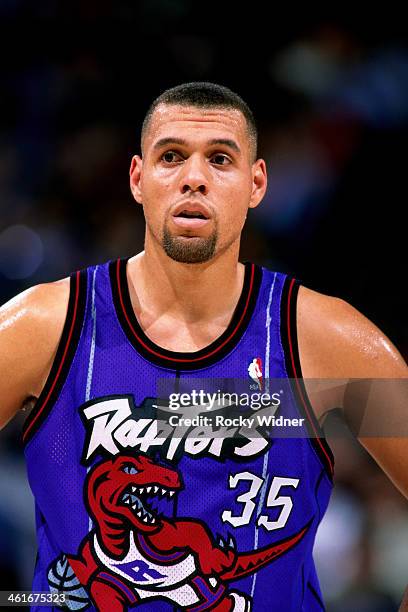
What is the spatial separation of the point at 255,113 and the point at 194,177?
7.14ft

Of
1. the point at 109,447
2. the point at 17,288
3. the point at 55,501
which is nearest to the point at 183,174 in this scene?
the point at 109,447

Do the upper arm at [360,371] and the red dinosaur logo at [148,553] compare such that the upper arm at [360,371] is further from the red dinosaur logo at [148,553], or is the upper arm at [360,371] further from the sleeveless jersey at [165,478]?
the red dinosaur logo at [148,553]

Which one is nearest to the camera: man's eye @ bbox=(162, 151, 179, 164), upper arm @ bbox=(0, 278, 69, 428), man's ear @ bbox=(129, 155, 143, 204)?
upper arm @ bbox=(0, 278, 69, 428)

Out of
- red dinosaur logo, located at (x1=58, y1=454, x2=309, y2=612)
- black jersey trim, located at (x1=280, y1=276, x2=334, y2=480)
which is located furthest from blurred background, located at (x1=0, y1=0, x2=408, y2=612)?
red dinosaur logo, located at (x1=58, y1=454, x2=309, y2=612)

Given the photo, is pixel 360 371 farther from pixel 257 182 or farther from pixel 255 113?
pixel 255 113

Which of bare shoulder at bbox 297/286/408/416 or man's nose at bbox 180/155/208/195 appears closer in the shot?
man's nose at bbox 180/155/208/195

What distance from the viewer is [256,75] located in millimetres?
4512

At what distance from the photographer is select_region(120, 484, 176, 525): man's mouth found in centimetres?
246

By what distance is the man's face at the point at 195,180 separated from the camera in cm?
246

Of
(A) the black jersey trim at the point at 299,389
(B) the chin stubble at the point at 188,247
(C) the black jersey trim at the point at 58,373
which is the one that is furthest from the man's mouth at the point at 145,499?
(B) the chin stubble at the point at 188,247

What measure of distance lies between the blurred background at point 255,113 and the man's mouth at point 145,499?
77.7 inches

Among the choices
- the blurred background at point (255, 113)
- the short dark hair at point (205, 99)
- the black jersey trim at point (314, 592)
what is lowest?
the black jersey trim at point (314, 592)

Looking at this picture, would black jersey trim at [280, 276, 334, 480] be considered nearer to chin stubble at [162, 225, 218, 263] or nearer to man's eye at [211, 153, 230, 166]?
chin stubble at [162, 225, 218, 263]

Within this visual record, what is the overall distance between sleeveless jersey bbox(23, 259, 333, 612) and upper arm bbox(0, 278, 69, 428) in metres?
0.03
